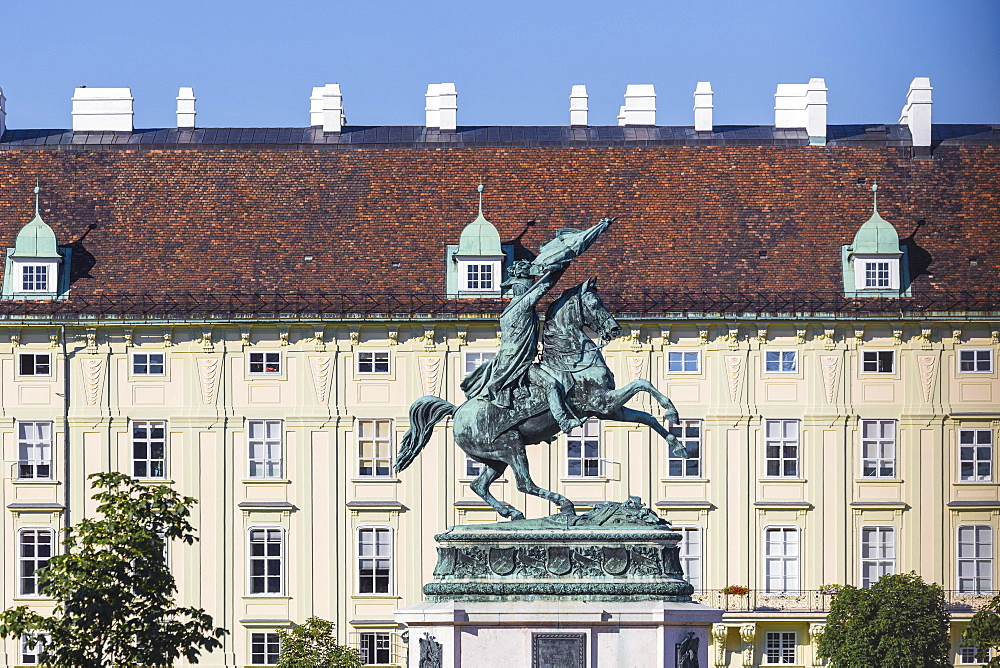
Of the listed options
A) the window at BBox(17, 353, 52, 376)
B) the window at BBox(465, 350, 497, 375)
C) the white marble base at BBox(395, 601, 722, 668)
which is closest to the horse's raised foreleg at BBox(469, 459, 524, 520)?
the white marble base at BBox(395, 601, 722, 668)

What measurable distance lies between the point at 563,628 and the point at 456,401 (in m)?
37.8

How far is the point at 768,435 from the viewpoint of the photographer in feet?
243

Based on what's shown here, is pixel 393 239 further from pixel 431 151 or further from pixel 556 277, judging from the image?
pixel 556 277

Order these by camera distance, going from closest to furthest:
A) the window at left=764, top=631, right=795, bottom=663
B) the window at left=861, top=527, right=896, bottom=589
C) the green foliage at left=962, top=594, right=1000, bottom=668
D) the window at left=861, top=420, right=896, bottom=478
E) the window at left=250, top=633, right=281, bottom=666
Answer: the green foliage at left=962, top=594, right=1000, bottom=668 → the window at left=764, top=631, right=795, bottom=663 → the window at left=250, top=633, right=281, bottom=666 → the window at left=861, top=527, right=896, bottom=589 → the window at left=861, top=420, right=896, bottom=478

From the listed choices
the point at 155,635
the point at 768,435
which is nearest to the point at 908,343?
the point at 768,435

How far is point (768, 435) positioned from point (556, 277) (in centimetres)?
3784

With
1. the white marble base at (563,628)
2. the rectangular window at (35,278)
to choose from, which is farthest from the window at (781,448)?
the white marble base at (563,628)

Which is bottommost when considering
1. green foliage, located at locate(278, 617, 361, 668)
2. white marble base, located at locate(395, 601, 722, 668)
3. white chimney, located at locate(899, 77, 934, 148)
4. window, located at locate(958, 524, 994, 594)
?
green foliage, located at locate(278, 617, 361, 668)

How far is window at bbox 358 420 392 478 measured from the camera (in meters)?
73.9

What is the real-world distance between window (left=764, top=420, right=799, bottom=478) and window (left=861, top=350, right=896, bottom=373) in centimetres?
241

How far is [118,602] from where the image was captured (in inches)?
2125

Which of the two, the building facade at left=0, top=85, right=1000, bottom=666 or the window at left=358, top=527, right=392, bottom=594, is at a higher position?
the building facade at left=0, top=85, right=1000, bottom=666

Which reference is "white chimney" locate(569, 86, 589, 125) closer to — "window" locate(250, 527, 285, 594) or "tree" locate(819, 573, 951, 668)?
"window" locate(250, 527, 285, 594)

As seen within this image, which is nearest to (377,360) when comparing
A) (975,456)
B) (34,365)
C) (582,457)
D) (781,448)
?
(582,457)
